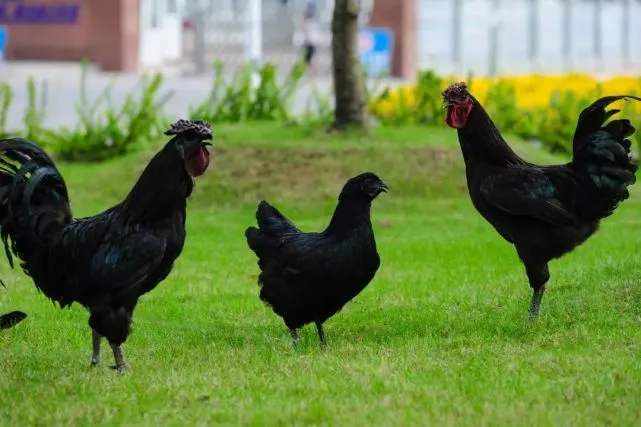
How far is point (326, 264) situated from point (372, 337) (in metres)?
0.89

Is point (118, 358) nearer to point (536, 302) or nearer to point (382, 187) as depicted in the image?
point (382, 187)

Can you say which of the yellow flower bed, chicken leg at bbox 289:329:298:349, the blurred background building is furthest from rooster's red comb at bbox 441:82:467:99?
the blurred background building

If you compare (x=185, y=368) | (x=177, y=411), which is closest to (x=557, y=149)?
(x=185, y=368)

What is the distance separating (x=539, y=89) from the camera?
25.8 metres

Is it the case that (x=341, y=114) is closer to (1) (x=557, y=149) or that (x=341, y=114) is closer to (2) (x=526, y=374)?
(1) (x=557, y=149)

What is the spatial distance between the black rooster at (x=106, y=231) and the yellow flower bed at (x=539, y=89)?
1158 centimetres

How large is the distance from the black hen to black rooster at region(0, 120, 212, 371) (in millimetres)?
964

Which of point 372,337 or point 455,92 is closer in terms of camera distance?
point 372,337

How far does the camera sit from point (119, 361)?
316 inches

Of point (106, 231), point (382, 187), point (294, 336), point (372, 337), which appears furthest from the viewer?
point (372, 337)

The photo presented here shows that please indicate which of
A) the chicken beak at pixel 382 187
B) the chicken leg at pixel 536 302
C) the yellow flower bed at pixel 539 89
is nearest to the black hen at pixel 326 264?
the chicken beak at pixel 382 187

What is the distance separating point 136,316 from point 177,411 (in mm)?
3574

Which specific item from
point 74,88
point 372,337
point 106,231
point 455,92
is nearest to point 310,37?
point 74,88

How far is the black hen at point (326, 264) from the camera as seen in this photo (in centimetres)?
846
